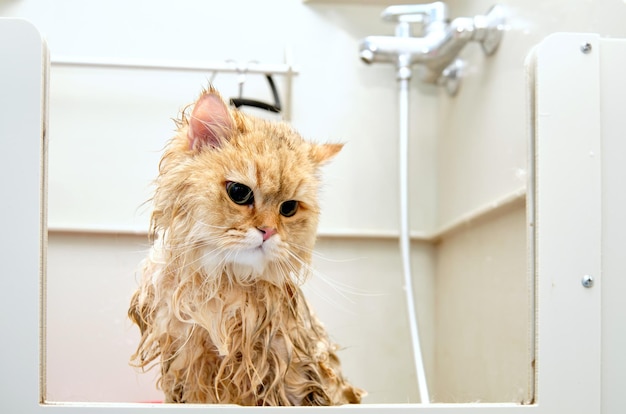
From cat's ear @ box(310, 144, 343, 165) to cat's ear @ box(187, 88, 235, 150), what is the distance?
0.12 m

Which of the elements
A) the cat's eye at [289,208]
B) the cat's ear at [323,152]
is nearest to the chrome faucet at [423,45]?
the cat's ear at [323,152]

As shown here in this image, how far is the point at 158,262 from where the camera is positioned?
85cm

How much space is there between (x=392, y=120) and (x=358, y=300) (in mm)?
419

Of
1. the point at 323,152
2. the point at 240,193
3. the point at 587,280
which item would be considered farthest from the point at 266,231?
the point at 587,280

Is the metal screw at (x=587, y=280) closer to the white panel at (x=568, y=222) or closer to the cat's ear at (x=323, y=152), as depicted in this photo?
the white panel at (x=568, y=222)

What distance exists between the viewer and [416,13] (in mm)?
1422

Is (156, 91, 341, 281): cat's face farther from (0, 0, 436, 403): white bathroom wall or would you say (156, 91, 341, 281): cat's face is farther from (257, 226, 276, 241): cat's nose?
(0, 0, 436, 403): white bathroom wall

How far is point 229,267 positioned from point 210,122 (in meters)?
0.17

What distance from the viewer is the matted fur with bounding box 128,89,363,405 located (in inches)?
30.9
